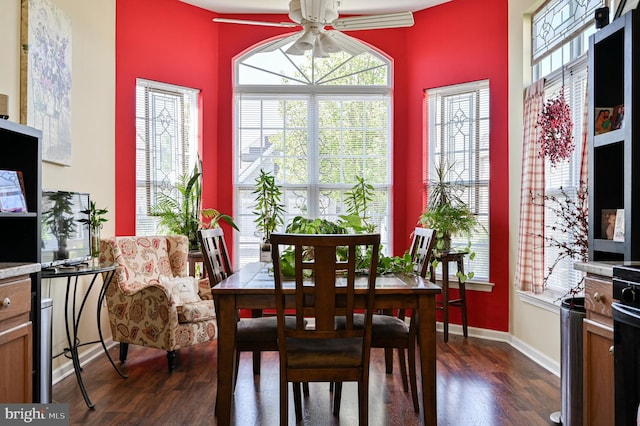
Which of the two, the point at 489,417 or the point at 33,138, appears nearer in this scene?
the point at 33,138

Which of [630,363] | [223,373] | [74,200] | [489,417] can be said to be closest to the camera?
[630,363]

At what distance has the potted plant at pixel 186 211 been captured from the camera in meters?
4.82

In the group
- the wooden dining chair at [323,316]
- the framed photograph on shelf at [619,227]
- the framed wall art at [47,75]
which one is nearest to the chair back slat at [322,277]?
the wooden dining chair at [323,316]

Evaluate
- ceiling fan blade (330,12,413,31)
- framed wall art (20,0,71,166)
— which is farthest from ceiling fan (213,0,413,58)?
framed wall art (20,0,71,166)

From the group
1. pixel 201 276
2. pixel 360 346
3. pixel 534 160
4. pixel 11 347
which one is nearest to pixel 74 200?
pixel 11 347

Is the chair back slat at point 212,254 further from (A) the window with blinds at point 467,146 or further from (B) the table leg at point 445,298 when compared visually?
(A) the window with blinds at point 467,146

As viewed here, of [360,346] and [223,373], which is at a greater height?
[360,346]

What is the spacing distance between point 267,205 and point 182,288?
1449 millimetres

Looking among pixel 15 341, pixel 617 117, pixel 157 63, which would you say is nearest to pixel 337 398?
pixel 15 341

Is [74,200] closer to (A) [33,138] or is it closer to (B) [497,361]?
(A) [33,138]

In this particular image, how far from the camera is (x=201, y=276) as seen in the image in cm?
506

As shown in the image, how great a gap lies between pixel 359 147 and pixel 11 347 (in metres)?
4.06

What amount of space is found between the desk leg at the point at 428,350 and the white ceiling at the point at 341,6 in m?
3.60
